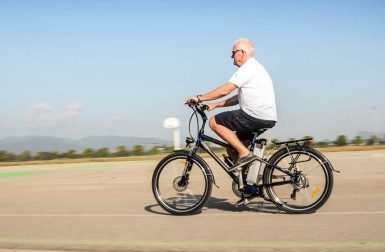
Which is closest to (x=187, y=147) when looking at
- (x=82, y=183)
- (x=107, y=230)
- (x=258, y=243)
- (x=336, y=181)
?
(x=107, y=230)

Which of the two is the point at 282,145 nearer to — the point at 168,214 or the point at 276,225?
the point at 276,225

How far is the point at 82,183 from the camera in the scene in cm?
1105

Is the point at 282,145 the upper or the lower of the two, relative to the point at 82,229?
upper

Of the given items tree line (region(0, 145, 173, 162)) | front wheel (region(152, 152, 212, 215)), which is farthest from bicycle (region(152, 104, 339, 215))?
tree line (region(0, 145, 173, 162))

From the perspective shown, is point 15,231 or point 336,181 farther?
point 336,181

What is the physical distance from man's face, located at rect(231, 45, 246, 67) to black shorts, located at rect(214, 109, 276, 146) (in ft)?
1.90

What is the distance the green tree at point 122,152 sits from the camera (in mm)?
26812

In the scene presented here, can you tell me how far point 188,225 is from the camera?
5.48 metres

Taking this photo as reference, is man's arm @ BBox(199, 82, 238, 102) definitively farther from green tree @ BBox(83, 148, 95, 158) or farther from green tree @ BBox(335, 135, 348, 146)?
green tree @ BBox(335, 135, 348, 146)

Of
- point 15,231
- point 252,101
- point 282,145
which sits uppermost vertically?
point 252,101

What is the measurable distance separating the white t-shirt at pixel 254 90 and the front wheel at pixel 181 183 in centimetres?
91

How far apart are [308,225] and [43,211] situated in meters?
3.73

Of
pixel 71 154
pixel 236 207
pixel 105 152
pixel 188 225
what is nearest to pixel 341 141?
pixel 105 152

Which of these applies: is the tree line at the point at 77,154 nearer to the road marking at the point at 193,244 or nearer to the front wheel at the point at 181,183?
the front wheel at the point at 181,183
